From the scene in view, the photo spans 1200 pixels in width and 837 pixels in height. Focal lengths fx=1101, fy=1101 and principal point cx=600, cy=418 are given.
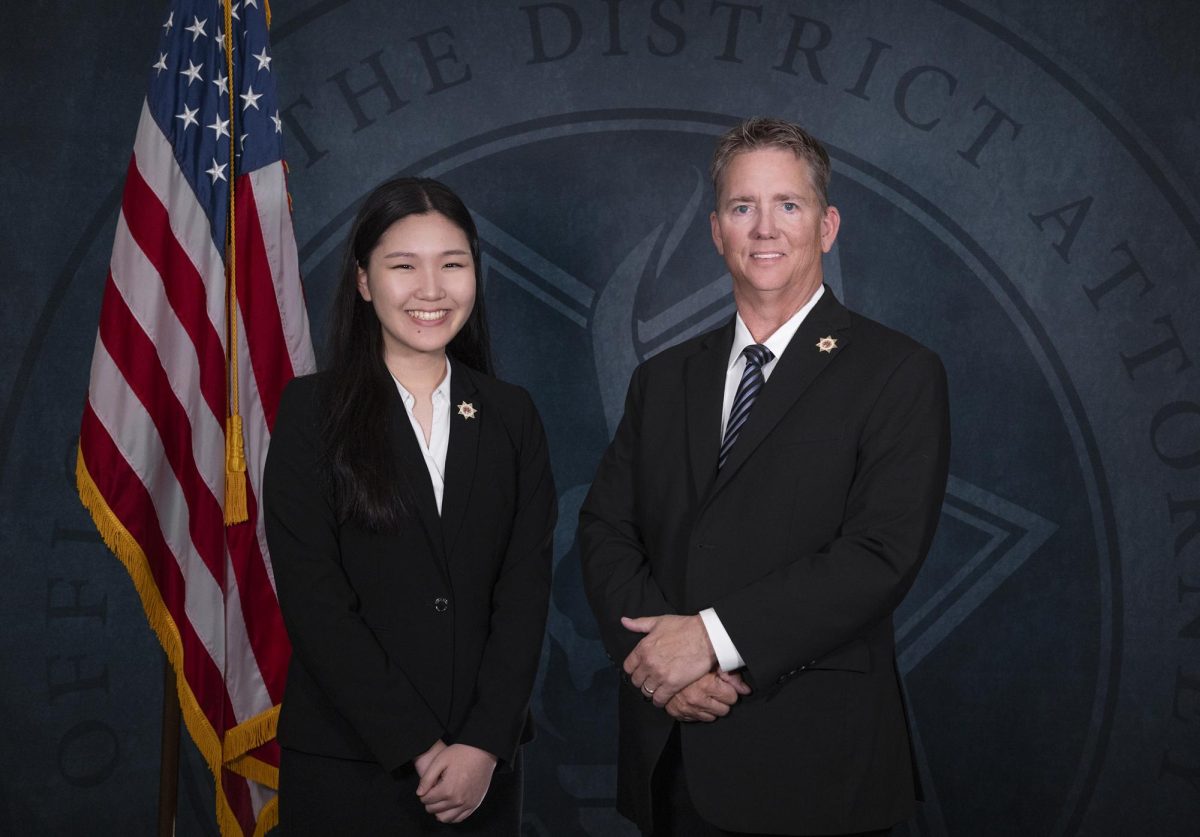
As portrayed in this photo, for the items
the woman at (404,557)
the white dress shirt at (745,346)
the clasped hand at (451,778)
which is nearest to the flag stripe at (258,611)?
the woman at (404,557)

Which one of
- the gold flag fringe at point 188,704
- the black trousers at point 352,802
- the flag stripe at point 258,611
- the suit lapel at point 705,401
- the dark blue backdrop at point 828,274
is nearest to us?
the black trousers at point 352,802

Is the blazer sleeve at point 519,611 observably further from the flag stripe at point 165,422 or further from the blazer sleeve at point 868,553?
the flag stripe at point 165,422

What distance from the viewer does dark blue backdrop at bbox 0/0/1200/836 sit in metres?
3.48

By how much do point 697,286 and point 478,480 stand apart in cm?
168

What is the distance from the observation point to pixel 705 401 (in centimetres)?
212

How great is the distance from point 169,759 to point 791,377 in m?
1.82

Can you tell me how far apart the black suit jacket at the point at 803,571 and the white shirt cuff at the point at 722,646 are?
2 centimetres

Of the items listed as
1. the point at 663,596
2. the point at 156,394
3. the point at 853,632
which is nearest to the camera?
the point at 853,632

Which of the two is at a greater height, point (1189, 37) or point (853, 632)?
point (1189, 37)

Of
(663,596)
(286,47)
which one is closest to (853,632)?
(663,596)

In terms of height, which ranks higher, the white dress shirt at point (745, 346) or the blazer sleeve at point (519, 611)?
the white dress shirt at point (745, 346)

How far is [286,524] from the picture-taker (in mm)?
1967

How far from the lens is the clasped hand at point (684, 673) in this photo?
185 cm

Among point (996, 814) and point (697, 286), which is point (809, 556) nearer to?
point (697, 286)
